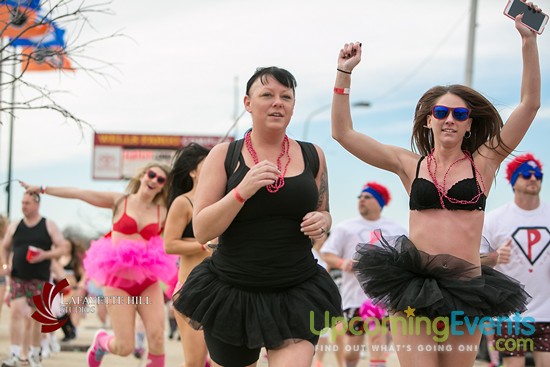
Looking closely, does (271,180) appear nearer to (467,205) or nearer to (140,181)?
(467,205)

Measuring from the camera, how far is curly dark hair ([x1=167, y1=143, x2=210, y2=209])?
8031mm

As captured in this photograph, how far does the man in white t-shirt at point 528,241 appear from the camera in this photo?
306 inches

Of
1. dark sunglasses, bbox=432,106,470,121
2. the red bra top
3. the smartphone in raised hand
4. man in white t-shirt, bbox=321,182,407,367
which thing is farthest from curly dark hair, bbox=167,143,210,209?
the smartphone in raised hand

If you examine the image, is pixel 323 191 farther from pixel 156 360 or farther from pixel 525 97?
pixel 156 360

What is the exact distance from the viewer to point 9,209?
927 inches

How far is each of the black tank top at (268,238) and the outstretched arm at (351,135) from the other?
0.43 metres

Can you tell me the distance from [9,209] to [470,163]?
2024cm

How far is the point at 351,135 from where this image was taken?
5230mm

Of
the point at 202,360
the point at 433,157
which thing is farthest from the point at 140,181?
the point at 433,157

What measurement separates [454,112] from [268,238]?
1324 millimetres

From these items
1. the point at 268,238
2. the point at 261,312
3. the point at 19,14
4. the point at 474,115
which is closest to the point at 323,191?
the point at 268,238

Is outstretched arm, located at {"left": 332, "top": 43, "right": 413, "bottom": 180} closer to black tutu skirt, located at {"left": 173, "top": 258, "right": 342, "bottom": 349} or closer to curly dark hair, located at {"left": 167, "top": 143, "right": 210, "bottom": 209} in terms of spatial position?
black tutu skirt, located at {"left": 173, "top": 258, "right": 342, "bottom": 349}

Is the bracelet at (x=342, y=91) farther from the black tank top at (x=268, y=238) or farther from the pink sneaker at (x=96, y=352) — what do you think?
the pink sneaker at (x=96, y=352)

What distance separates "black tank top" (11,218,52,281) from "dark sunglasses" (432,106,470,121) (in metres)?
7.73
